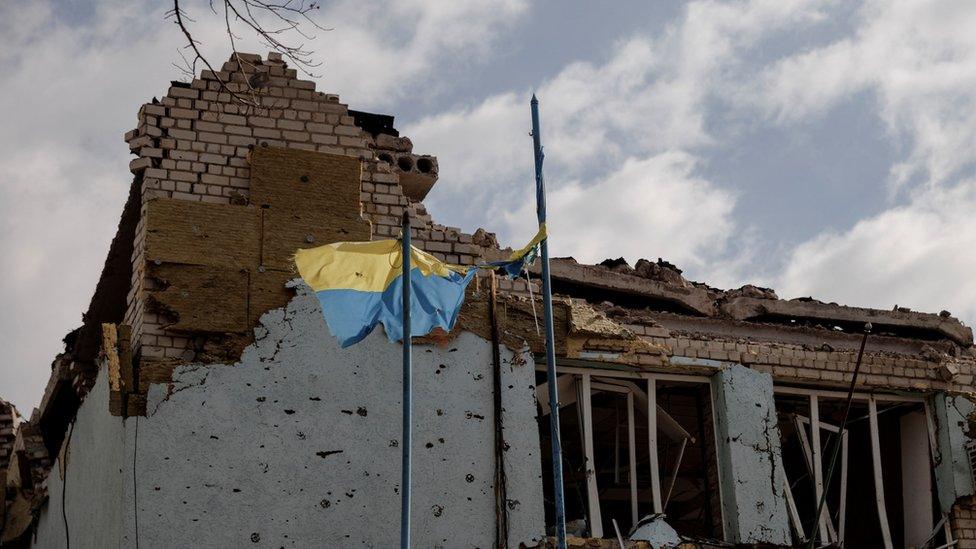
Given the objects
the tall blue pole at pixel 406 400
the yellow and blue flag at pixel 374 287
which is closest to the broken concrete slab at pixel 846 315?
the yellow and blue flag at pixel 374 287

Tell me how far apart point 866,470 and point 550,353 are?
18.2ft

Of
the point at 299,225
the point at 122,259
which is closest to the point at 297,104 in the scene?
the point at 299,225

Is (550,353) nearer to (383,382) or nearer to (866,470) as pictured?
(383,382)

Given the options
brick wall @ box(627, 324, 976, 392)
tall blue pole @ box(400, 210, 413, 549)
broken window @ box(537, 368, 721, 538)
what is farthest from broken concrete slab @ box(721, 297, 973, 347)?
tall blue pole @ box(400, 210, 413, 549)

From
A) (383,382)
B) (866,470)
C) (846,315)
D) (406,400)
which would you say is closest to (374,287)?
(406,400)

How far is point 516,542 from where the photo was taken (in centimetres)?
1135

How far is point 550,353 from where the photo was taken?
10.4 metres

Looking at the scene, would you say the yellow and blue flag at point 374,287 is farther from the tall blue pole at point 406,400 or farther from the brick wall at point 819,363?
the brick wall at point 819,363

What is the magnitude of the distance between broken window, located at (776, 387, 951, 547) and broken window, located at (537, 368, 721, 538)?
920 millimetres

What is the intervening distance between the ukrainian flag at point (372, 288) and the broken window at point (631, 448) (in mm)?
2489

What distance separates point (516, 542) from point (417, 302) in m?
2.49

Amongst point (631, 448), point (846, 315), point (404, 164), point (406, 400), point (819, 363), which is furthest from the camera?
point (846, 315)

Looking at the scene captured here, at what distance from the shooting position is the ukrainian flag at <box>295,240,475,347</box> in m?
9.70

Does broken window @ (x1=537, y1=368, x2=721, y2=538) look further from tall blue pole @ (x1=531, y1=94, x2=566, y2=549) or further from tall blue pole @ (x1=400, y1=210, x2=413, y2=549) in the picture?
tall blue pole @ (x1=400, y1=210, x2=413, y2=549)
